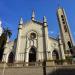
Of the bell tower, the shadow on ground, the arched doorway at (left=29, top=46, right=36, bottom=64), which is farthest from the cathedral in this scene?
the shadow on ground

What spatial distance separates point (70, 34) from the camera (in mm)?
43219

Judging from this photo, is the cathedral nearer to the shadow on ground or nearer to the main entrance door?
the main entrance door

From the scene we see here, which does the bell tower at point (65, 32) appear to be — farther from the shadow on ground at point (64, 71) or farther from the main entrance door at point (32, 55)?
the shadow on ground at point (64, 71)

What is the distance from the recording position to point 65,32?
1761 inches

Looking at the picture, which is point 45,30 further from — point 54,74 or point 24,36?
point 54,74

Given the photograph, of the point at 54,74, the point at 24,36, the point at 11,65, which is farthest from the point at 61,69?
the point at 24,36

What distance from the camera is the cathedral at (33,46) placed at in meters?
31.4

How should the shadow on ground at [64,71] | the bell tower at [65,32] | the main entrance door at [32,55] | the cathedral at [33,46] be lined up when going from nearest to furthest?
the shadow on ground at [64,71] → the cathedral at [33,46] → the main entrance door at [32,55] → the bell tower at [65,32]

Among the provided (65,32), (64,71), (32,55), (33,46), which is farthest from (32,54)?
(65,32)

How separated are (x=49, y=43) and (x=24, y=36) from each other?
593cm

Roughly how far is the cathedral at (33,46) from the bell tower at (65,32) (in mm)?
2033

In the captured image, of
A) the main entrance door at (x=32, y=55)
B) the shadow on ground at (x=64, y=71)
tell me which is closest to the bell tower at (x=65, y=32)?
the main entrance door at (x=32, y=55)

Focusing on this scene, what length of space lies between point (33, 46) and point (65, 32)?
49.9 feet

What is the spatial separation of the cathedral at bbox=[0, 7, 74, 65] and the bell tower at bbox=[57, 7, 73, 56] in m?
2.03
